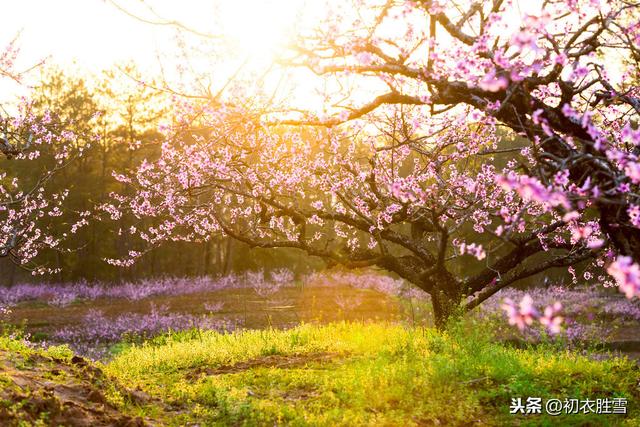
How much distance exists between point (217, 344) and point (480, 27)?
26.0ft

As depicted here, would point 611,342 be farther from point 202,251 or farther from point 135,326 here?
point 202,251

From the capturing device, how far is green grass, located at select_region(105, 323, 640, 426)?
21.9 feet

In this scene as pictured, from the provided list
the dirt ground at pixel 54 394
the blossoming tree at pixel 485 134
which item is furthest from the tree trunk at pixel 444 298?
the dirt ground at pixel 54 394

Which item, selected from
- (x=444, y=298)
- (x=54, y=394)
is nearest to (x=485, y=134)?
(x=444, y=298)

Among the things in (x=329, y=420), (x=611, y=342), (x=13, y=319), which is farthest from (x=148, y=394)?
(x=13, y=319)

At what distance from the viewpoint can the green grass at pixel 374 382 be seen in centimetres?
667

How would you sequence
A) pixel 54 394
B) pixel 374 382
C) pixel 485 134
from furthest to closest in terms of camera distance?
pixel 485 134
pixel 374 382
pixel 54 394

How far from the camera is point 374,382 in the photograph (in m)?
7.46

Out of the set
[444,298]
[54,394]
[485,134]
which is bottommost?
[54,394]

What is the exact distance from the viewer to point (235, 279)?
3534 centimetres

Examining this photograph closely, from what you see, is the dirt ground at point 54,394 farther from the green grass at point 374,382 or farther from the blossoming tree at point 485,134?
the blossoming tree at point 485,134

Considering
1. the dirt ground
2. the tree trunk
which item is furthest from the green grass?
the tree trunk

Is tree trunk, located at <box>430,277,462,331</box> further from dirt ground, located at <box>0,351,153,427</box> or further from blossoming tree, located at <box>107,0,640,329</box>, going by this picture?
dirt ground, located at <box>0,351,153,427</box>

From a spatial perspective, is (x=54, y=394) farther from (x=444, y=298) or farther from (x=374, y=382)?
(x=444, y=298)
